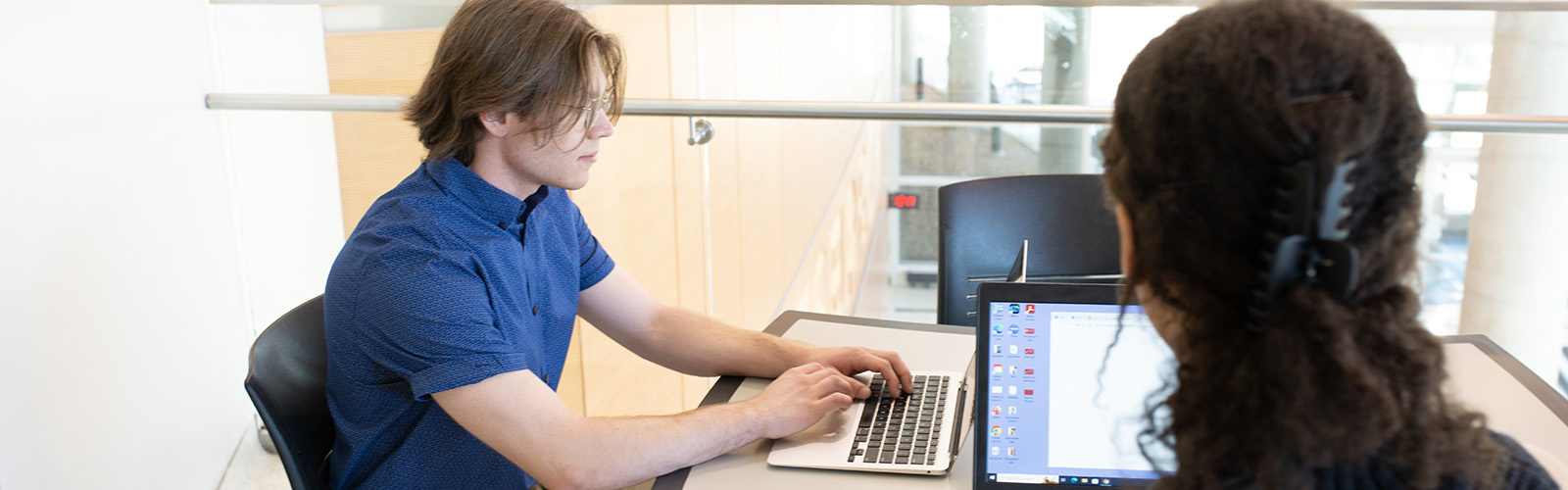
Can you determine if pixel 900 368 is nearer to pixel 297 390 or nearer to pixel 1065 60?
pixel 297 390

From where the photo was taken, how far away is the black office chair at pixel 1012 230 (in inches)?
67.5

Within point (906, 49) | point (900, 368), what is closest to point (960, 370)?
point (900, 368)

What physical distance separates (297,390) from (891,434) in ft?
2.11

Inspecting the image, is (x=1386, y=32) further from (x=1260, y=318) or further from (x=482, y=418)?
(x=482, y=418)

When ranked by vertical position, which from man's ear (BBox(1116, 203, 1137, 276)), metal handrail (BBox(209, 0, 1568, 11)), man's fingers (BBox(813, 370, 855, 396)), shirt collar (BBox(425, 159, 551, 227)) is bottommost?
man's fingers (BBox(813, 370, 855, 396))

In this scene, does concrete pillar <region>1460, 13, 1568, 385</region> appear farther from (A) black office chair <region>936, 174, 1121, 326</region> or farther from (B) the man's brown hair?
(B) the man's brown hair

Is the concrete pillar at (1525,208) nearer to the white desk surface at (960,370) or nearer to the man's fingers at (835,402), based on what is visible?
the white desk surface at (960,370)

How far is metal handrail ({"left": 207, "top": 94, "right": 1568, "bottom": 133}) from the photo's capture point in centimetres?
180

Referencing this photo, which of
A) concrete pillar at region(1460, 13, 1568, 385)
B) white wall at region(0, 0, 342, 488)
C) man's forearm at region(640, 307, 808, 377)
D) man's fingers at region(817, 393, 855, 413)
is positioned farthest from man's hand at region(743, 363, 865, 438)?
concrete pillar at region(1460, 13, 1568, 385)

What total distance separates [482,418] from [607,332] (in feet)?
1.50

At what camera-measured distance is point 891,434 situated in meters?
1.18

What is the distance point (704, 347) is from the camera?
4.83ft

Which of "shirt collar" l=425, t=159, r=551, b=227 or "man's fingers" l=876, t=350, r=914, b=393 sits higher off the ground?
"shirt collar" l=425, t=159, r=551, b=227

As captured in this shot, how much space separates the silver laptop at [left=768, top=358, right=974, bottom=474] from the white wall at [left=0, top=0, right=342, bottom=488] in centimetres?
105
